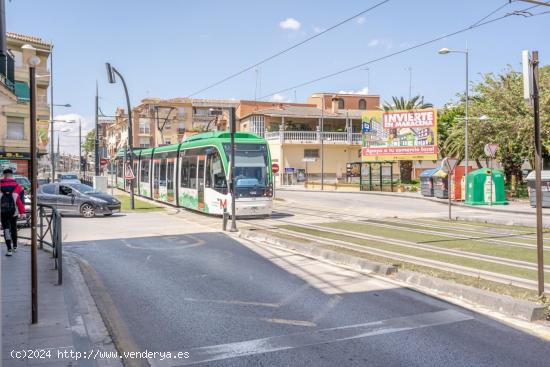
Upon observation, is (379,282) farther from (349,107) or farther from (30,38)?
(349,107)

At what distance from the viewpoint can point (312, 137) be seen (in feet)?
192

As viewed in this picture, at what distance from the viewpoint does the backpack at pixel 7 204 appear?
35.7 ft

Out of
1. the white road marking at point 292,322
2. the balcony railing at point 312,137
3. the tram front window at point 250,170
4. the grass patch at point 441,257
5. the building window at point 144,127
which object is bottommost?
the white road marking at point 292,322

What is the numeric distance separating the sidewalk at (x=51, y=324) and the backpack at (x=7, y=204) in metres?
2.21

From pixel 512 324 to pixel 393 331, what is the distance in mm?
1454

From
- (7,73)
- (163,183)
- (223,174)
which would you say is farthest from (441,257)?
(163,183)

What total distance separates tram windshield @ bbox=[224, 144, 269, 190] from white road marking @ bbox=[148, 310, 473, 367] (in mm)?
13389

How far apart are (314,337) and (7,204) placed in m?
7.83

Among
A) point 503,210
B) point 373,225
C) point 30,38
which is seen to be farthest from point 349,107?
point 373,225

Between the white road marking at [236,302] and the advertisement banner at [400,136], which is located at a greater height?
the advertisement banner at [400,136]

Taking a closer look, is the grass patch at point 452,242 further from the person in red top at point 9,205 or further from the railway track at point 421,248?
the person in red top at point 9,205

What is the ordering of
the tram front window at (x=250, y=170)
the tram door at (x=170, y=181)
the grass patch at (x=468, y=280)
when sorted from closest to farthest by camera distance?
the grass patch at (x=468, y=280) < the tram front window at (x=250, y=170) < the tram door at (x=170, y=181)

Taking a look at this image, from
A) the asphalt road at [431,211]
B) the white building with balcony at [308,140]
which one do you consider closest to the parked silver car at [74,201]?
the asphalt road at [431,211]

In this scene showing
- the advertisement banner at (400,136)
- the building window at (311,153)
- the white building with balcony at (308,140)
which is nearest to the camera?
the advertisement banner at (400,136)
